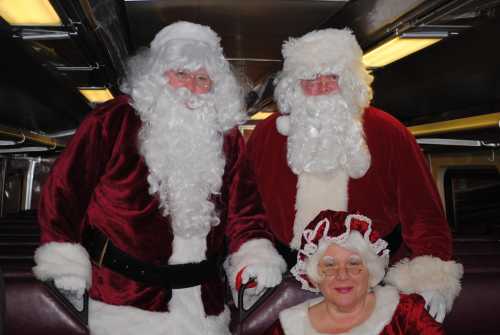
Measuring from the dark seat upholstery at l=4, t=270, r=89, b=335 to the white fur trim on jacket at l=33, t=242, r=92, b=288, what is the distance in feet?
0.27

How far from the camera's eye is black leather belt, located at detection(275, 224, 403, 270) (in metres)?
2.50

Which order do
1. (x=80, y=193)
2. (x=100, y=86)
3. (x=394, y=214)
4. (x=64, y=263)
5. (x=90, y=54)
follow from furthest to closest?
(x=100, y=86) → (x=90, y=54) → (x=394, y=214) → (x=80, y=193) → (x=64, y=263)

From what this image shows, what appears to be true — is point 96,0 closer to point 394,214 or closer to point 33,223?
point 394,214

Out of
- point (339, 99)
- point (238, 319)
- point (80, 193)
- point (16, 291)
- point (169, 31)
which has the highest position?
point (169, 31)

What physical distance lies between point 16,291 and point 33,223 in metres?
3.40

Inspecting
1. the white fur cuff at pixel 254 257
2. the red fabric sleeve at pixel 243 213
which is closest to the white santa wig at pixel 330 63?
the red fabric sleeve at pixel 243 213

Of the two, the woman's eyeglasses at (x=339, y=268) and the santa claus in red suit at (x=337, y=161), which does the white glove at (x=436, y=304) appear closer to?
the santa claus in red suit at (x=337, y=161)

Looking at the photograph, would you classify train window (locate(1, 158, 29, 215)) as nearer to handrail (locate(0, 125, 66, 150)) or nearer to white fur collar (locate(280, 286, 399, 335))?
handrail (locate(0, 125, 66, 150))

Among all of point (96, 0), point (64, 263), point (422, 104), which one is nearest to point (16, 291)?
point (64, 263)

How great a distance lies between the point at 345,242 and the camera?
5.89ft

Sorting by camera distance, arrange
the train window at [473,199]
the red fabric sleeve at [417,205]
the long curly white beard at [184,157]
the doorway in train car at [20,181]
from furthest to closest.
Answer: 1. the doorway in train car at [20,181]
2. the train window at [473,199]
3. the red fabric sleeve at [417,205]
4. the long curly white beard at [184,157]

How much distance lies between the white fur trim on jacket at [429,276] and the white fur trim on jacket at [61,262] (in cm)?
121

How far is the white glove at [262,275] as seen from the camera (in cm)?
208

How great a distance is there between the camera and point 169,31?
2.32 m
